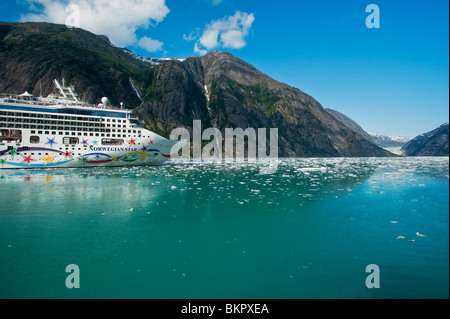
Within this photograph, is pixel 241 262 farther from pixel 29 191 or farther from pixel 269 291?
pixel 29 191

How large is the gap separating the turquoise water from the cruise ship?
1504 inches

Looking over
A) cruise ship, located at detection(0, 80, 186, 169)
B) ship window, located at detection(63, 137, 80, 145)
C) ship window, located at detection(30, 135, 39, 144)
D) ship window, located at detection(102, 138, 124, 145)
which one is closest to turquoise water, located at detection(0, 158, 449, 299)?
cruise ship, located at detection(0, 80, 186, 169)

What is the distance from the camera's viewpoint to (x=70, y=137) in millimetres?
58844

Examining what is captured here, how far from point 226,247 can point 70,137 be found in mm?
60046

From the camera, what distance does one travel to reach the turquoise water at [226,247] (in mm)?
9070

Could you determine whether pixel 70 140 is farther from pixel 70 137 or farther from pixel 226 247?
pixel 226 247

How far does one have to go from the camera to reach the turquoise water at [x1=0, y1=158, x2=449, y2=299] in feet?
29.8

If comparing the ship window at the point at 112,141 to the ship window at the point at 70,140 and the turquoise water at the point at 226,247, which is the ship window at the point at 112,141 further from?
the turquoise water at the point at 226,247

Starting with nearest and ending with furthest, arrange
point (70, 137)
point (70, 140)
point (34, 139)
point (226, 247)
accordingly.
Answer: point (226, 247) → point (34, 139) → point (70, 137) → point (70, 140)

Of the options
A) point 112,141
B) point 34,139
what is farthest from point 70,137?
point 112,141

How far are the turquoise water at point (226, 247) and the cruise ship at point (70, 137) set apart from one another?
3820 cm

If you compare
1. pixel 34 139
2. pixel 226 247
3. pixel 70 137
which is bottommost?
pixel 226 247

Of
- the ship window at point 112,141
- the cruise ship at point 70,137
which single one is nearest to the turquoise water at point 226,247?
the cruise ship at point 70,137
